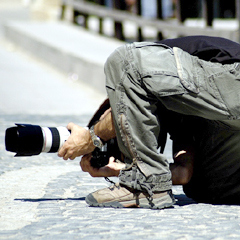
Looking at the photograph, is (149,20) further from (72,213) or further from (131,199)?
(72,213)

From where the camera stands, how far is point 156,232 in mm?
2252

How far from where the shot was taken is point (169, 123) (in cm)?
276

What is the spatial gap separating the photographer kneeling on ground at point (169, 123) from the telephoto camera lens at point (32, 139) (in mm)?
58

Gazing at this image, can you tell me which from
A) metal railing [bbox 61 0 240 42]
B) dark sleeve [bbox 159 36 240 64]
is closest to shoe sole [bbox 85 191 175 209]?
dark sleeve [bbox 159 36 240 64]

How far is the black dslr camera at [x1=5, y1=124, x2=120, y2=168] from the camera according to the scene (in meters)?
2.61

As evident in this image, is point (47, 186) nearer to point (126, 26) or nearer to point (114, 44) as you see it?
point (114, 44)

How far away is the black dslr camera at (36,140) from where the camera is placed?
261cm

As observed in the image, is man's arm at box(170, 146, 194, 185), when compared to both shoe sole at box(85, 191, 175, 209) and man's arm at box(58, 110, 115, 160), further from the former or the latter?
man's arm at box(58, 110, 115, 160)

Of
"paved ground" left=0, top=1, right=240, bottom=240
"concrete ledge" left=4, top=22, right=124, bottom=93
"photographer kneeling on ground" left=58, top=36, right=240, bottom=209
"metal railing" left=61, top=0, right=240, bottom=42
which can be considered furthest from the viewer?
"concrete ledge" left=4, top=22, right=124, bottom=93

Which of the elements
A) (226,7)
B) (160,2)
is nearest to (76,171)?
(160,2)

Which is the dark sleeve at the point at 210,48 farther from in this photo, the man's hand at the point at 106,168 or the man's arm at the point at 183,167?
the man's hand at the point at 106,168

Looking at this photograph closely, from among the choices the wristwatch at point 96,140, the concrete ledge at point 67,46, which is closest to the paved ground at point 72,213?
the wristwatch at point 96,140

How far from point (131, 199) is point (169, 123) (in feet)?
1.36

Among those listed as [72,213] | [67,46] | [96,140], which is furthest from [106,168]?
[67,46]
